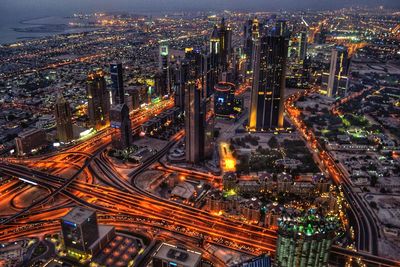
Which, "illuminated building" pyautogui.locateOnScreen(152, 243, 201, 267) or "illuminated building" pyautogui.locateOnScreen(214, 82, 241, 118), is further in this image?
"illuminated building" pyautogui.locateOnScreen(214, 82, 241, 118)

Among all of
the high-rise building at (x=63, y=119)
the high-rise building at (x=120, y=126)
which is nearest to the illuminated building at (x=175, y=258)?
the high-rise building at (x=120, y=126)

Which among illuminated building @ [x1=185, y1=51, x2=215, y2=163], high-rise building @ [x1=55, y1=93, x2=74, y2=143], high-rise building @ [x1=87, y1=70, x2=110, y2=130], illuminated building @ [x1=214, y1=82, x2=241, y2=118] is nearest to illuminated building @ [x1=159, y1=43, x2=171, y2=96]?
illuminated building @ [x1=214, y1=82, x2=241, y2=118]

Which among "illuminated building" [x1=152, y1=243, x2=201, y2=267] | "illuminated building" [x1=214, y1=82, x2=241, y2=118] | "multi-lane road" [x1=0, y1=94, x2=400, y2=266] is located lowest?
"multi-lane road" [x1=0, y1=94, x2=400, y2=266]

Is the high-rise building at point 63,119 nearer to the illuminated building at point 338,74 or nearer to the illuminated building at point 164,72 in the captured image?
the illuminated building at point 164,72

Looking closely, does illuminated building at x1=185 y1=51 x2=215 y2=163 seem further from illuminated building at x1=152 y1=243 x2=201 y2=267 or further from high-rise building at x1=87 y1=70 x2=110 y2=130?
illuminated building at x1=152 y1=243 x2=201 y2=267

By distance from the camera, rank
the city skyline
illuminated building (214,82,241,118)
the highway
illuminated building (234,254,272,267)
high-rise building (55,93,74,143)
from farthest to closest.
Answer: illuminated building (214,82,241,118)
high-rise building (55,93,74,143)
the highway
the city skyline
illuminated building (234,254,272,267)

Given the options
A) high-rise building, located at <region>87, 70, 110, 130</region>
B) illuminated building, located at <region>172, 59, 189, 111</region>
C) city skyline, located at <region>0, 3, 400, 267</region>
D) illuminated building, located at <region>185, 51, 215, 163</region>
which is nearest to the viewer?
city skyline, located at <region>0, 3, 400, 267</region>

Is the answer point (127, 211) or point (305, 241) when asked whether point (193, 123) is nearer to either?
point (127, 211)
